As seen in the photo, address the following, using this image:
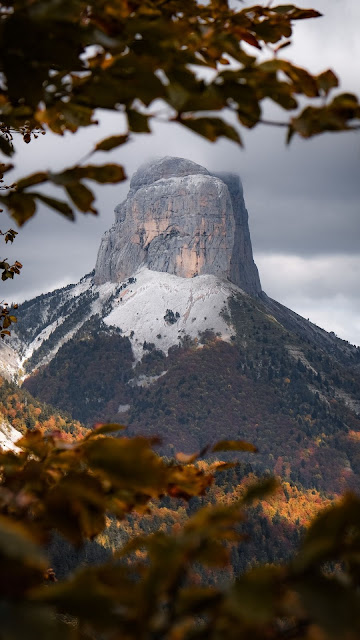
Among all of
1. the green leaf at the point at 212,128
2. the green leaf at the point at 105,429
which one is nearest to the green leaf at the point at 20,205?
the green leaf at the point at 212,128

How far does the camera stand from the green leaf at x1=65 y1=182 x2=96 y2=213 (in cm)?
157

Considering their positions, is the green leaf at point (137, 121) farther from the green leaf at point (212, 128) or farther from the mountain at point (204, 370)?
the mountain at point (204, 370)

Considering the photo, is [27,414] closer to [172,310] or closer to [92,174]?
[172,310]

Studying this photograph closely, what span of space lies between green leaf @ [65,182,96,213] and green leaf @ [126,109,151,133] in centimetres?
24

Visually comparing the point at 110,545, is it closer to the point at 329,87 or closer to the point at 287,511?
the point at 287,511

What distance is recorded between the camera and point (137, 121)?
1675mm

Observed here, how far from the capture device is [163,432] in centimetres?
16688

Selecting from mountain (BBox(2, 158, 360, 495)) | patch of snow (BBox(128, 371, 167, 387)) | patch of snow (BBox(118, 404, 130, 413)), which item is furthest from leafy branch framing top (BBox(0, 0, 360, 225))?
patch of snow (BBox(118, 404, 130, 413))

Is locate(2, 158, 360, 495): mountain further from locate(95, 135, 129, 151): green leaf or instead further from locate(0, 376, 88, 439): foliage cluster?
locate(95, 135, 129, 151): green leaf

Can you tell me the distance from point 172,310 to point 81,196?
183188 millimetres

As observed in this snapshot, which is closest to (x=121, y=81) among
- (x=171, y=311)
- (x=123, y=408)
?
(x=171, y=311)

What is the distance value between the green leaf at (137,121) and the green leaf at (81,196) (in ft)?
0.78

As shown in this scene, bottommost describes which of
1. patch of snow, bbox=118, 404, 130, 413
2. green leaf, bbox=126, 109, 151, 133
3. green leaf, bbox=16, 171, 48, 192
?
green leaf, bbox=16, 171, 48, 192

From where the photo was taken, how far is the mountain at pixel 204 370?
16300cm
